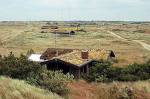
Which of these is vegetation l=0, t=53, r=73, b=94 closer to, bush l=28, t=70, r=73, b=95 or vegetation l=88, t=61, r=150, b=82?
bush l=28, t=70, r=73, b=95

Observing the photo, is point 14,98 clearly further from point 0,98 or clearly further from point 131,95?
point 131,95

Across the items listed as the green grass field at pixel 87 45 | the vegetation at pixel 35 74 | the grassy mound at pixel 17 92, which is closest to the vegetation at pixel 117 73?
the vegetation at pixel 35 74

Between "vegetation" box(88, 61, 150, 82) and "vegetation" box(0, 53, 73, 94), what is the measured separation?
5.63 metres

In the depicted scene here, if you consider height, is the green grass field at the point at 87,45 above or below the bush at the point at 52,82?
below

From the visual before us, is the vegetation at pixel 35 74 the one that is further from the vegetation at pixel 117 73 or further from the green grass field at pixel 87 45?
the green grass field at pixel 87 45

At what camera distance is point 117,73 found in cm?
3189

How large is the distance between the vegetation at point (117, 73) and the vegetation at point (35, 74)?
5626 millimetres

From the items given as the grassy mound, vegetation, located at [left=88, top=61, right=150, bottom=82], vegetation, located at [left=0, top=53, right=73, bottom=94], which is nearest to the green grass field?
vegetation, located at [left=88, top=61, right=150, bottom=82]

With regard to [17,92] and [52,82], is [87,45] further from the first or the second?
[17,92]

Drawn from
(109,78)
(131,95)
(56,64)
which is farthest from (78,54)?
(131,95)

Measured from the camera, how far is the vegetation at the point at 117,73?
30573mm

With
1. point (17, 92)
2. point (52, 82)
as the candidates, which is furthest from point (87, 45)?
Answer: point (17, 92)

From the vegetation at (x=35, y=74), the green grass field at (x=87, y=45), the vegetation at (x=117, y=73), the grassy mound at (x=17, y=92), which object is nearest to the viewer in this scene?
the grassy mound at (x=17, y=92)

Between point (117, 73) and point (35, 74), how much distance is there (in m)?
10.6
